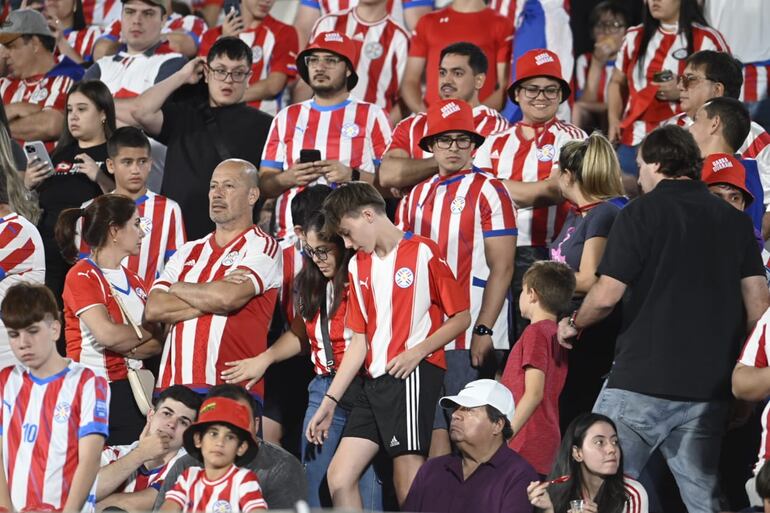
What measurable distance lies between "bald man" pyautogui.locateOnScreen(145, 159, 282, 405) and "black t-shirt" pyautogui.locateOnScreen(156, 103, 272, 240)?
1.11 m

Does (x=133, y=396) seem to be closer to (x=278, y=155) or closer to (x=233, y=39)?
(x=278, y=155)

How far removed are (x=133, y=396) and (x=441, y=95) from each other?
283 cm

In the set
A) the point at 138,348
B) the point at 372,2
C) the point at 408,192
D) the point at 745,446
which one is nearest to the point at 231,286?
the point at 138,348

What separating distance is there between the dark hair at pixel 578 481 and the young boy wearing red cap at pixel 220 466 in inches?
51.4

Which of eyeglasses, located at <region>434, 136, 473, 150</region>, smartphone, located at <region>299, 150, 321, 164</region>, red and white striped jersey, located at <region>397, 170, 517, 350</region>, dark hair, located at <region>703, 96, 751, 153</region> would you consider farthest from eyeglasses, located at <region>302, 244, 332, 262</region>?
dark hair, located at <region>703, 96, 751, 153</region>

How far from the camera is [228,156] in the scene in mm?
8766

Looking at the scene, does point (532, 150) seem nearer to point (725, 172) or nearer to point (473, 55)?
point (473, 55)

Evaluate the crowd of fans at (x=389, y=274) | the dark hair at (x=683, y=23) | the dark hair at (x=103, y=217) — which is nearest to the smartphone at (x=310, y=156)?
the crowd of fans at (x=389, y=274)

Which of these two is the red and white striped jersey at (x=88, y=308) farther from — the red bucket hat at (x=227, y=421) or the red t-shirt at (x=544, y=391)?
the red t-shirt at (x=544, y=391)

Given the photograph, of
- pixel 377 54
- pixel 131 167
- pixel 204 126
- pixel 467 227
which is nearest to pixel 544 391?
pixel 467 227

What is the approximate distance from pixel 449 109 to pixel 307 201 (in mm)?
946

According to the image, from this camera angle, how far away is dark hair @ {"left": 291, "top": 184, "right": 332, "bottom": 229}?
755 centimetres

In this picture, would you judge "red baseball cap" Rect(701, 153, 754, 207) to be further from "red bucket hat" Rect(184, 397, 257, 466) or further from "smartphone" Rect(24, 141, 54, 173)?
"smartphone" Rect(24, 141, 54, 173)

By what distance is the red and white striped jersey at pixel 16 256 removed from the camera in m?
7.11
